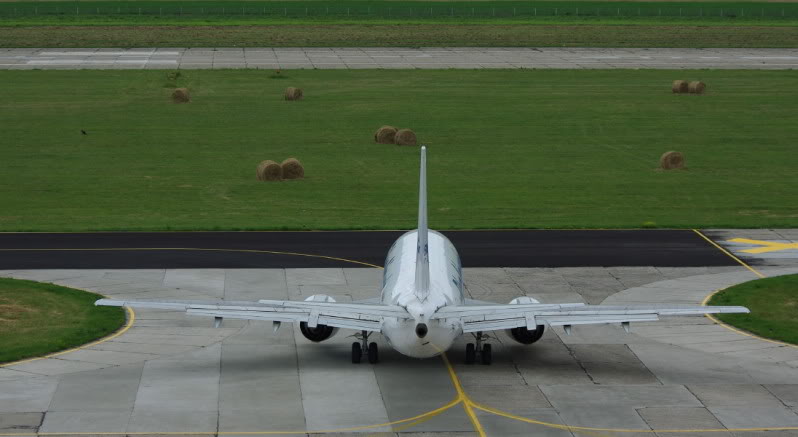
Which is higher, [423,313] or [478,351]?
[423,313]

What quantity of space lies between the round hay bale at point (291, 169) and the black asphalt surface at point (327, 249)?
15627mm

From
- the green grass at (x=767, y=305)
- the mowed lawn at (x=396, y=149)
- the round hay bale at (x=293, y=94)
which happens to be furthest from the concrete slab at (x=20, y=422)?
the round hay bale at (x=293, y=94)

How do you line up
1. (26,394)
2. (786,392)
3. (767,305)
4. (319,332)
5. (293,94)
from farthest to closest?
(293,94) → (767,305) → (319,332) → (786,392) → (26,394)

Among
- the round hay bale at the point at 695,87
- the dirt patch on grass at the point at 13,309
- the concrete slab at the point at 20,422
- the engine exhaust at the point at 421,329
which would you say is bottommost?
the round hay bale at the point at 695,87

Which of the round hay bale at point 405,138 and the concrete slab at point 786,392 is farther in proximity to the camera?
the round hay bale at point 405,138

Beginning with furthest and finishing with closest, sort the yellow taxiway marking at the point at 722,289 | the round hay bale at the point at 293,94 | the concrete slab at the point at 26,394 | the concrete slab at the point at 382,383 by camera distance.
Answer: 1. the round hay bale at the point at 293,94
2. the yellow taxiway marking at the point at 722,289
3. the concrete slab at the point at 26,394
4. the concrete slab at the point at 382,383

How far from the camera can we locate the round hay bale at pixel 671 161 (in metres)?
87.9

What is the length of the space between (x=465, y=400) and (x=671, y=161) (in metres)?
49.5

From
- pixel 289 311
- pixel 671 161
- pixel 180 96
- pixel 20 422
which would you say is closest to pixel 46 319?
pixel 20 422

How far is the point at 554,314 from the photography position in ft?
145

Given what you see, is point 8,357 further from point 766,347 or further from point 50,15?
point 50,15

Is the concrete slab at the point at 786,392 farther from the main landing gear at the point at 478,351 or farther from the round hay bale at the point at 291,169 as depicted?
the round hay bale at the point at 291,169

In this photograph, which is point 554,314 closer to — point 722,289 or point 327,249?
point 722,289

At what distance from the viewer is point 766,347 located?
49.3 meters
